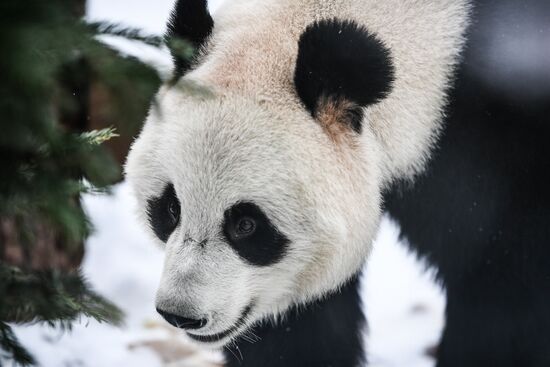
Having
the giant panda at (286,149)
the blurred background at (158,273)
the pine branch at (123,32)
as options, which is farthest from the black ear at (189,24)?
the pine branch at (123,32)

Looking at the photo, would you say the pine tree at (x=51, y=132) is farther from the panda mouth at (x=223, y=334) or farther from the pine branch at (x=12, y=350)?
the panda mouth at (x=223, y=334)

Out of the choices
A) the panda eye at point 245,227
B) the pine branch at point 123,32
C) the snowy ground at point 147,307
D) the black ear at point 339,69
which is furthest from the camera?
the snowy ground at point 147,307

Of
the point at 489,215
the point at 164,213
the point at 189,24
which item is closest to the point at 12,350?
the point at 164,213

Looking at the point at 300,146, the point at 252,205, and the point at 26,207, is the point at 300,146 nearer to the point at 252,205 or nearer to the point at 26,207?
the point at 252,205

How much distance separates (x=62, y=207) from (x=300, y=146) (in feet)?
4.14

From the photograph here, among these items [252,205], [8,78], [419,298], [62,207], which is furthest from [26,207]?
[419,298]

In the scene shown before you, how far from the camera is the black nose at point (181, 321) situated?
8.54 feet

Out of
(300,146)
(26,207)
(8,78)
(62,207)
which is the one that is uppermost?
(8,78)

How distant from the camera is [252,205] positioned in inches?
107

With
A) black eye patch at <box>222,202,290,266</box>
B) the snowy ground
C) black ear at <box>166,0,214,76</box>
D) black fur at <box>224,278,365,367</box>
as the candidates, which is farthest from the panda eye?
the snowy ground

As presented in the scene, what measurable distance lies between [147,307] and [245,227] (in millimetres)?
2259

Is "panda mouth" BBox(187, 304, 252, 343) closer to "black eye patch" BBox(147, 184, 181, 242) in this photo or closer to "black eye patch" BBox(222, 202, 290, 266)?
"black eye patch" BBox(222, 202, 290, 266)

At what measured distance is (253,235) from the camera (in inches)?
110

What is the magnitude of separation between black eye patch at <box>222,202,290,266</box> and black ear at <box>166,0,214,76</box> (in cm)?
57
